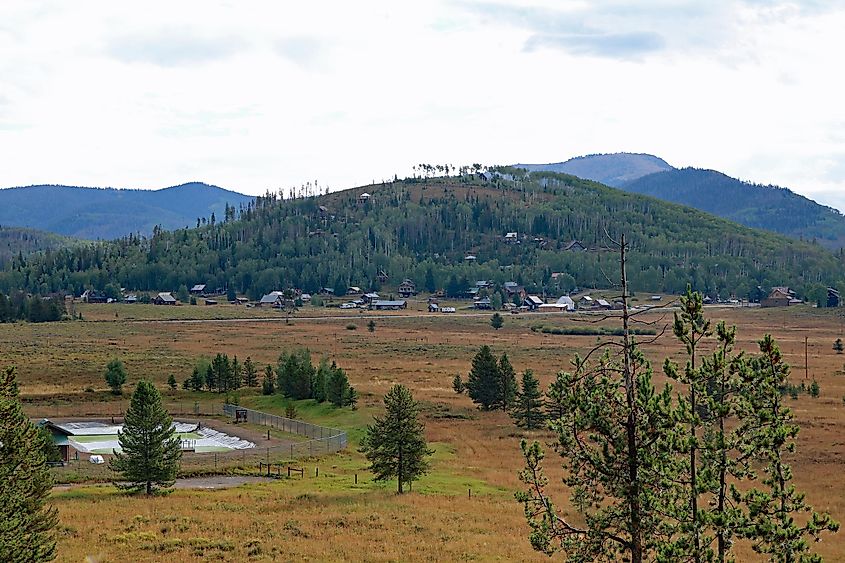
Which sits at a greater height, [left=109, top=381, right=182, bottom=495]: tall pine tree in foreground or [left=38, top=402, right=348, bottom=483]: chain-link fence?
[left=109, top=381, right=182, bottom=495]: tall pine tree in foreground

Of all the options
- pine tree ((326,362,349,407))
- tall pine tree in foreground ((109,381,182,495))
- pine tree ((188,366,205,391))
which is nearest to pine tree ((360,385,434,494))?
tall pine tree in foreground ((109,381,182,495))

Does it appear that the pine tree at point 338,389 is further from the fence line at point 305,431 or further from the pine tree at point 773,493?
the pine tree at point 773,493

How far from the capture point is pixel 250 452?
177 ft

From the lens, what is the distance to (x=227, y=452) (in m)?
53.8

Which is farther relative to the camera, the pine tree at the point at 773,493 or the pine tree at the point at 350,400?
the pine tree at the point at 350,400

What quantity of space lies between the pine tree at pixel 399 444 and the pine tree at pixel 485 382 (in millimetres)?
27643

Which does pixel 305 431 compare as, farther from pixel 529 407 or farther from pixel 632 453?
pixel 632 453

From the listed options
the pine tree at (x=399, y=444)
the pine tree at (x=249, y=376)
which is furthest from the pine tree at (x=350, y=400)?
the pine tree at (x=399, y=444)

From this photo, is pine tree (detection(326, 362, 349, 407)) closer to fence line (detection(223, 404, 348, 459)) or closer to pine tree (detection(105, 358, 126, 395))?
fence line (detection(223, 404, 348, 459))

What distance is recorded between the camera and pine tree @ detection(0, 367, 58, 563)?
2134 centimetres

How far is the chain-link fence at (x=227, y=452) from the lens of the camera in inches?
1944

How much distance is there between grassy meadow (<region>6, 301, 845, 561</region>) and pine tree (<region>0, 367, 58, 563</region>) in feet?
23.3

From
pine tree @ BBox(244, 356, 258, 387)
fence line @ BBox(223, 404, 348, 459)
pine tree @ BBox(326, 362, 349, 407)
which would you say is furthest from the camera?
pine tree @ BBox(244, 356, 258, 387)

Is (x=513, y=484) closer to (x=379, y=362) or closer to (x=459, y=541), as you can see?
(x=459, y=541)
